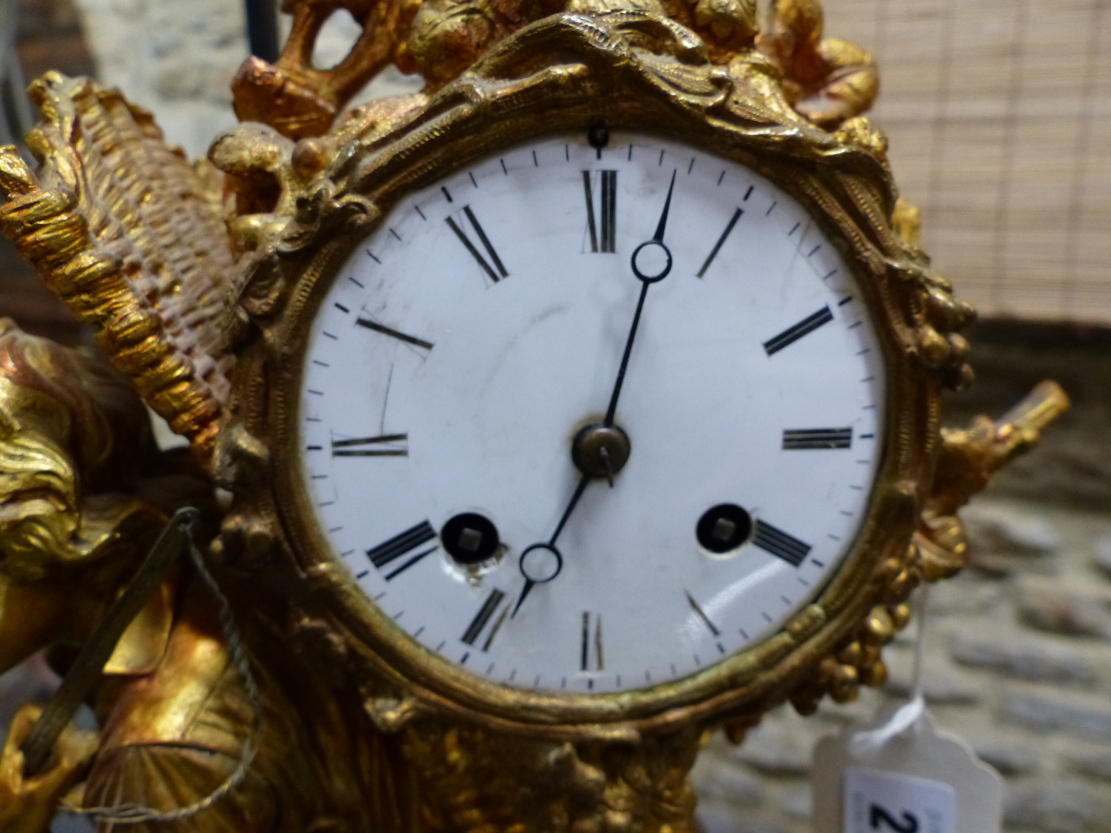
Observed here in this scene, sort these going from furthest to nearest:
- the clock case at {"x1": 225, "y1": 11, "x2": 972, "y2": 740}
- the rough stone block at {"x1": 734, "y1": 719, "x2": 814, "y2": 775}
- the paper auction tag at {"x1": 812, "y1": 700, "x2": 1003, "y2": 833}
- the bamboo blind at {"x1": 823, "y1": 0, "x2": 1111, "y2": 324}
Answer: the rough stone block at {"x1": 734, "y1": 719, "x2": 814, "y2": 775}, the bamboo blind at {"x1": 823, "y1": 0, "x2": 1111, "y2": 324}, the paper auction tag at {"x1": 812, "y1": 700, "x2": 1003, "y2": 833}, the clock case at {"x1": 225, "y1": 11, "x2": 972, "y2": 740}

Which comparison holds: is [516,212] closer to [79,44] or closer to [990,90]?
[990,90]

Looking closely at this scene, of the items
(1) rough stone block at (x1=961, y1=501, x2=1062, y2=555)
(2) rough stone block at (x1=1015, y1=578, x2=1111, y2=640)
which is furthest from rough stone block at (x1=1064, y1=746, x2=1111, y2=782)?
(1) rough stone block at (x1=961, y1=501, x2=1062, y2=555)

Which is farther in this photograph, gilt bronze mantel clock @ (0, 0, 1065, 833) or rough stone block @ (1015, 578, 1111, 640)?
rough stone block @ (1015, 578, 1111, 640)

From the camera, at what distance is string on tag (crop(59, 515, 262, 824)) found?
625mm

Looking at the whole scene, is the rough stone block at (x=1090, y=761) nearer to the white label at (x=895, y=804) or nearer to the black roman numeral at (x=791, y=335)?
the white label at (x=895, y=804)

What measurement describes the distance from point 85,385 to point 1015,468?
117 cm

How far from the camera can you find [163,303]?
26.5 inches

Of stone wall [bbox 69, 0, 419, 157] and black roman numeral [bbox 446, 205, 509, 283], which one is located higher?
stone wall [bbox 69, 0, 419, 157]

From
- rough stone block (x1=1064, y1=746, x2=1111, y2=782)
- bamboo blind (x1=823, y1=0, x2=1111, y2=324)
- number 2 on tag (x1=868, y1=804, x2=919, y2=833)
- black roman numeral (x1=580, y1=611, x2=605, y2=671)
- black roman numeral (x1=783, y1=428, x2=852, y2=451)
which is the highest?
bamboo blind (x1=823, y1=0, x2=1111, y2=324)

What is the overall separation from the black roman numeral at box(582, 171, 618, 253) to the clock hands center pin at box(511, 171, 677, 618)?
0.02 meters

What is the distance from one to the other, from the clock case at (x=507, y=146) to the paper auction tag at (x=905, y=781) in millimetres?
250

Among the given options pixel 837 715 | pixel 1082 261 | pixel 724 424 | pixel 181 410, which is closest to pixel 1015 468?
pixel 1082 261

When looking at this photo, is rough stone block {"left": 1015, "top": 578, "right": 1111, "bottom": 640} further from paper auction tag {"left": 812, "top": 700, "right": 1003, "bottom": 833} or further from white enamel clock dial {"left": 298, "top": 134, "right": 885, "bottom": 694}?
white enamel clock dial {"left": 298, "top": 134, "right": 885, "bottom": 694}

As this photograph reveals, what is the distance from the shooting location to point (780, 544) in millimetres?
635
